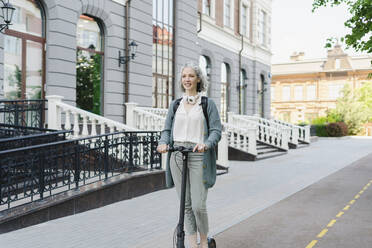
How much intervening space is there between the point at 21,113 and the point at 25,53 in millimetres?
1809

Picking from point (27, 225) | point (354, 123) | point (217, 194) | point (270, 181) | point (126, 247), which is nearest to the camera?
point (126, 247)

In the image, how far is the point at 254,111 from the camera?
26188 mm

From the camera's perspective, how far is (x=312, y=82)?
5809cm

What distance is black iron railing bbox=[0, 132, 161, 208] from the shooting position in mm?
6281

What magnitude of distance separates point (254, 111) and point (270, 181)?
1562 cm

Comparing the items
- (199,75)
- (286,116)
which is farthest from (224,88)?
(286,116)

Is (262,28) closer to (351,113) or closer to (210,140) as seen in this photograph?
(351,113)

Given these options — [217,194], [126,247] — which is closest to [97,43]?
[217,194]

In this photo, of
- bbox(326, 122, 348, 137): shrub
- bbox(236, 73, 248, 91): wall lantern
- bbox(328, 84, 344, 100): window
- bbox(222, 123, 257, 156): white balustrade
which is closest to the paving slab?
bbox(222, 123, 257, 156): white balustrade

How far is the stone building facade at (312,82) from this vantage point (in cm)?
5538

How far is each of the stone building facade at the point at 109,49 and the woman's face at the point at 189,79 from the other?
7.65m

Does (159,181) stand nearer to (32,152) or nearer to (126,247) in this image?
(32,152)

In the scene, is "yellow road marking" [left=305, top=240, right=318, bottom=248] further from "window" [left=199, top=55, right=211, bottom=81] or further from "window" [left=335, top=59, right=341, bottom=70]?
"window" [left=335, top=59, right=341, bottom=70]

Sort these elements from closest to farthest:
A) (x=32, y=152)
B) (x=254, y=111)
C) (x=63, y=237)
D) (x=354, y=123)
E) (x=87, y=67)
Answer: (x=63, y=237)
(x=32, y=152)
(x=87, y=67)
(x=254, y=111)
(x=354, y=123)
